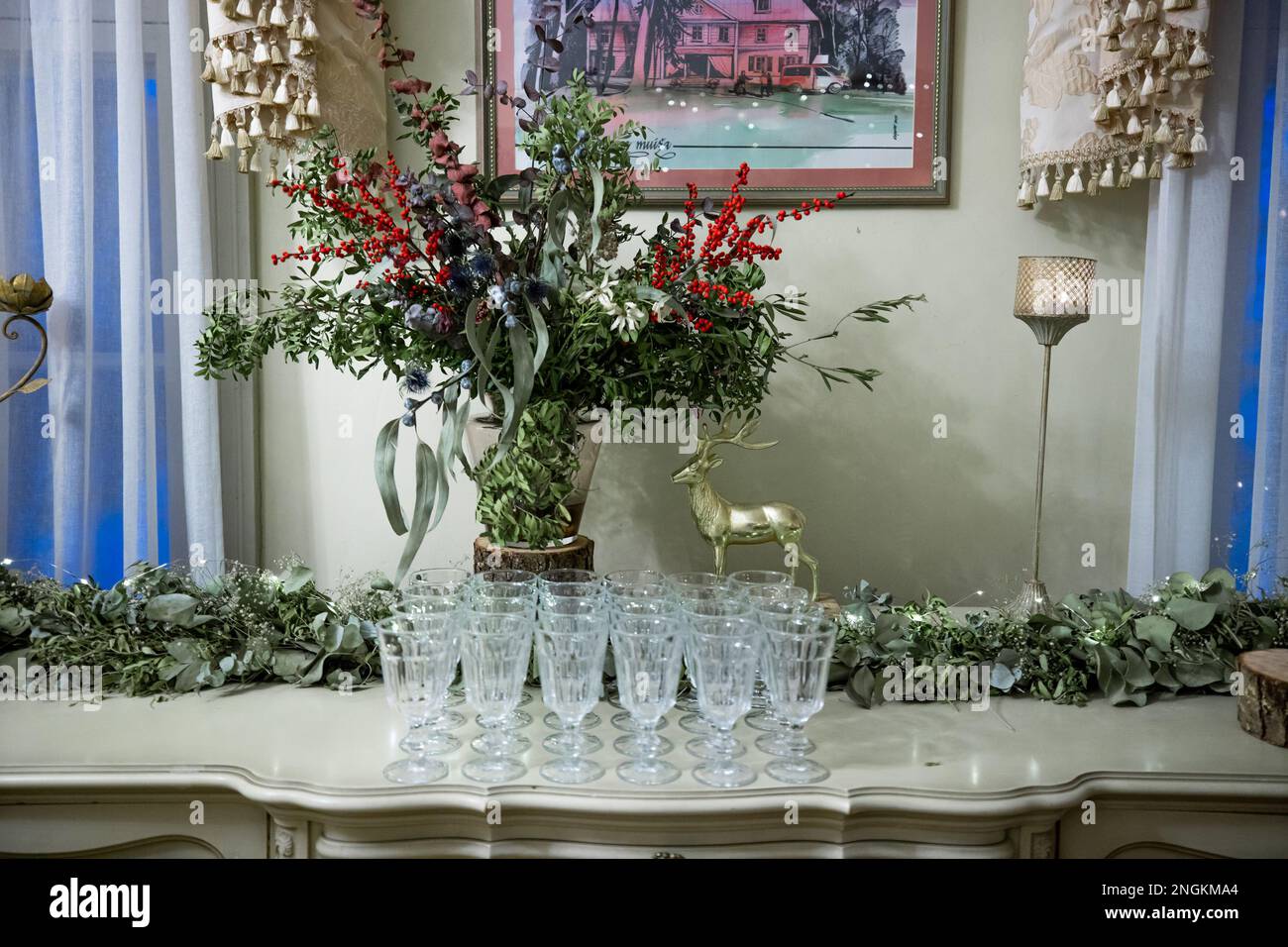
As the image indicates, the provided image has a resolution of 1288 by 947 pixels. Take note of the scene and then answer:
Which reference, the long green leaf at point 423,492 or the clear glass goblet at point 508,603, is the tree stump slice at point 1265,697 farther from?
the long green leaf at point 423,492

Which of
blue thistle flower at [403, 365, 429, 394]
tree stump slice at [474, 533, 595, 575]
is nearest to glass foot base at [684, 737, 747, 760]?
tree stump slice at [474, 533, 595, 575]

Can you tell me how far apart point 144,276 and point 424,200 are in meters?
0.88

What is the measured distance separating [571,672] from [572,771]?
102 millimetres

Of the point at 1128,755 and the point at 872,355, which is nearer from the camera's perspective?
the point at 1128,755

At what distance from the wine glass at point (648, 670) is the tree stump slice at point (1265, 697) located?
0.68 m

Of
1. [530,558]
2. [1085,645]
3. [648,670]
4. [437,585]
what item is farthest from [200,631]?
[1085,645]

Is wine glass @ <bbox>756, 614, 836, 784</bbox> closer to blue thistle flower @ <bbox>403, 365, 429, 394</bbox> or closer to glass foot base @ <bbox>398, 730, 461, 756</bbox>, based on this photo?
glass foot base @ <bbox>398, 730, 461, 756</bbox>

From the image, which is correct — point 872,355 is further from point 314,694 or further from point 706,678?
point 314,694

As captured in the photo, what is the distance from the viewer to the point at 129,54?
1.78 meters

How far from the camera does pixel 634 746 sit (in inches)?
44.1

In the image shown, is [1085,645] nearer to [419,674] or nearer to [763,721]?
[763,721]

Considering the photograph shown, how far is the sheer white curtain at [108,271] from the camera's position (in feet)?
5.76

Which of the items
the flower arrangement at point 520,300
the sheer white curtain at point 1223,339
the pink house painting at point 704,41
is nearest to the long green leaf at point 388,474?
the flower arrangement at point 520,300
